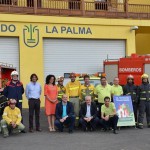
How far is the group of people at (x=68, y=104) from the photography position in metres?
12.1

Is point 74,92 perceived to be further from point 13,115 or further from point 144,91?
point 144,91

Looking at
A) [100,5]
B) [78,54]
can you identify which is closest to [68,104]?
[78,54]

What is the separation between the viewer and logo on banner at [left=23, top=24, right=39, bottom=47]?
69.4 ft

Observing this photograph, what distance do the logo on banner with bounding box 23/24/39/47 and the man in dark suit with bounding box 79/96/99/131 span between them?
9419 millimetres

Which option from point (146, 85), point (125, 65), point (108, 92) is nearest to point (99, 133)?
point (108, 92)

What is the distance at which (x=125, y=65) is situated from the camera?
64.0ft

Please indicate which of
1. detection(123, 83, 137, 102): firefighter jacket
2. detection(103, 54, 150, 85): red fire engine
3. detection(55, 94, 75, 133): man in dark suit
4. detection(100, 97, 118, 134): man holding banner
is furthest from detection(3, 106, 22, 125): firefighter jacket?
detection(103, 54, 150, 85): red fire engine

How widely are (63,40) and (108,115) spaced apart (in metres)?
10.5

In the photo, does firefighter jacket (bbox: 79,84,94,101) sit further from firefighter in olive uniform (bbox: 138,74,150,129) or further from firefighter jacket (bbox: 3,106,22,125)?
firefighter jacket (bbox: 3,106,22,125)

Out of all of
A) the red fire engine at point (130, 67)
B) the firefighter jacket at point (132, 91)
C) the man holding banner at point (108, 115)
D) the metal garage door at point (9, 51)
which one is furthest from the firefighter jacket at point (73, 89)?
the metal garage door at point (9, 51)

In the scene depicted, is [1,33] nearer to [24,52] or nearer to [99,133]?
[24,52]

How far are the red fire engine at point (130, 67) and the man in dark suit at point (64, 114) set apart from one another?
260 inches

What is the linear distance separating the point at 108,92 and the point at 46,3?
11.6m

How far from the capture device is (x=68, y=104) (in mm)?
12414
